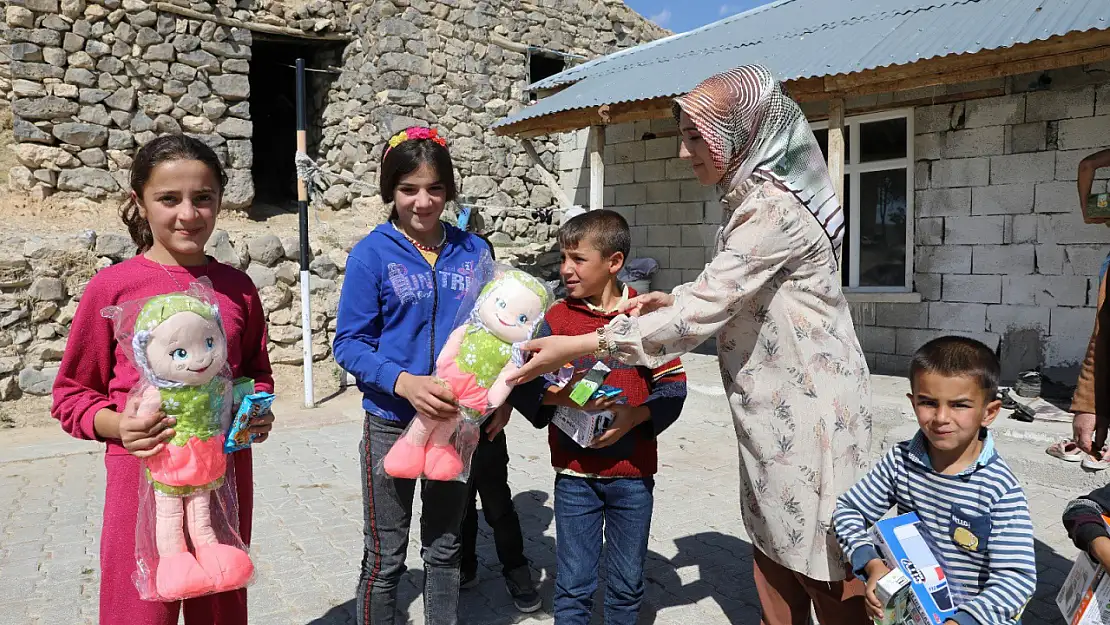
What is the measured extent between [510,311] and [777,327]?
747 millimetres

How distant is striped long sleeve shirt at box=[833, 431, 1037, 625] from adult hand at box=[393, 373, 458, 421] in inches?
43.7

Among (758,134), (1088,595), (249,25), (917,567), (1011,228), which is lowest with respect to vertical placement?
(1088,595)

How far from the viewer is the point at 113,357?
198cm

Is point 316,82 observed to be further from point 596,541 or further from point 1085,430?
point 1085,430

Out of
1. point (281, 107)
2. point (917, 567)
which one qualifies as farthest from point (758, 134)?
point (281, 107)

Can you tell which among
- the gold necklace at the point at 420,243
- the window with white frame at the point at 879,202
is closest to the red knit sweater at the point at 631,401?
the gold necklace at the point at 420,243

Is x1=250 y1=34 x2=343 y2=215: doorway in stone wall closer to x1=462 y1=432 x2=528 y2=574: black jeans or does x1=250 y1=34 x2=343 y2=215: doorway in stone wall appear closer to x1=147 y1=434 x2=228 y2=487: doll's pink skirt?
x1=462 y1=432 x2=528 y2=574: black jeans

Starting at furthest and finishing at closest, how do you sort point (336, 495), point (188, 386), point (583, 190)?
point (583, 190), point (336, 495), point (188, 386)

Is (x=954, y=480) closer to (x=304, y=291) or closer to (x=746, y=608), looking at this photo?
(x=746, y=608)

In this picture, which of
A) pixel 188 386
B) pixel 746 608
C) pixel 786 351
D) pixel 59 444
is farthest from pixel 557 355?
pixel 59 444

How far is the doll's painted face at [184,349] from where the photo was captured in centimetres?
179

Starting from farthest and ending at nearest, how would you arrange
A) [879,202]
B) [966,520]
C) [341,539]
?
[879,202], [341,539], [966,520]

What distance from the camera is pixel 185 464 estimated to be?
1837 millimetres

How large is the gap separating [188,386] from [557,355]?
0.95m
